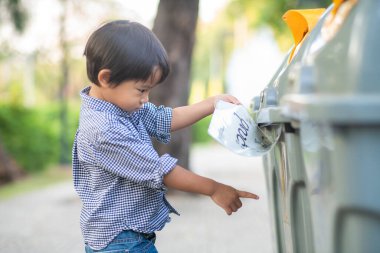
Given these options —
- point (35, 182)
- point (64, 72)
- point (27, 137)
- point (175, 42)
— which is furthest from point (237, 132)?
point (64, 72)

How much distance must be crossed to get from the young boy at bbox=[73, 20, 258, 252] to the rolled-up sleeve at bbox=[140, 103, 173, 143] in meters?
0.15

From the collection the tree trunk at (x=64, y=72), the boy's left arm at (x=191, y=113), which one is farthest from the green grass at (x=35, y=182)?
the boy's left arm at (x=191, y=113)

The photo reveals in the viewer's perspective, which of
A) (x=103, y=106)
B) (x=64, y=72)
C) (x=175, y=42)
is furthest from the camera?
(x=64, y=72)

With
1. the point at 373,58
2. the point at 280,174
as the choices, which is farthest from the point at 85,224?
the point at 373,58

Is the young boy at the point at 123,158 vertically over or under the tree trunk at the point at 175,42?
over

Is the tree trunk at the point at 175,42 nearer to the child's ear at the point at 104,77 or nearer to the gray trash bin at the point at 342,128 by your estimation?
the child's ear at the point at 104,77

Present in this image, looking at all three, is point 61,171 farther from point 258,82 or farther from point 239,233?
point 258,82

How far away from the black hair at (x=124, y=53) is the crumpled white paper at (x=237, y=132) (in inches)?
10.3

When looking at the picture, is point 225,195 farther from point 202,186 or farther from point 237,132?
point 237,132

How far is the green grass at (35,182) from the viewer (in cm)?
1033

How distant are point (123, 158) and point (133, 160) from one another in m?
0.04

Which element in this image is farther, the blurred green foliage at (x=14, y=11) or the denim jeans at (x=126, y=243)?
the blurred green foliage at (x=14, y=11)

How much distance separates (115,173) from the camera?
2268 millimetres

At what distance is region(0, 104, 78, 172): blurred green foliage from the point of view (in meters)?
12.5
